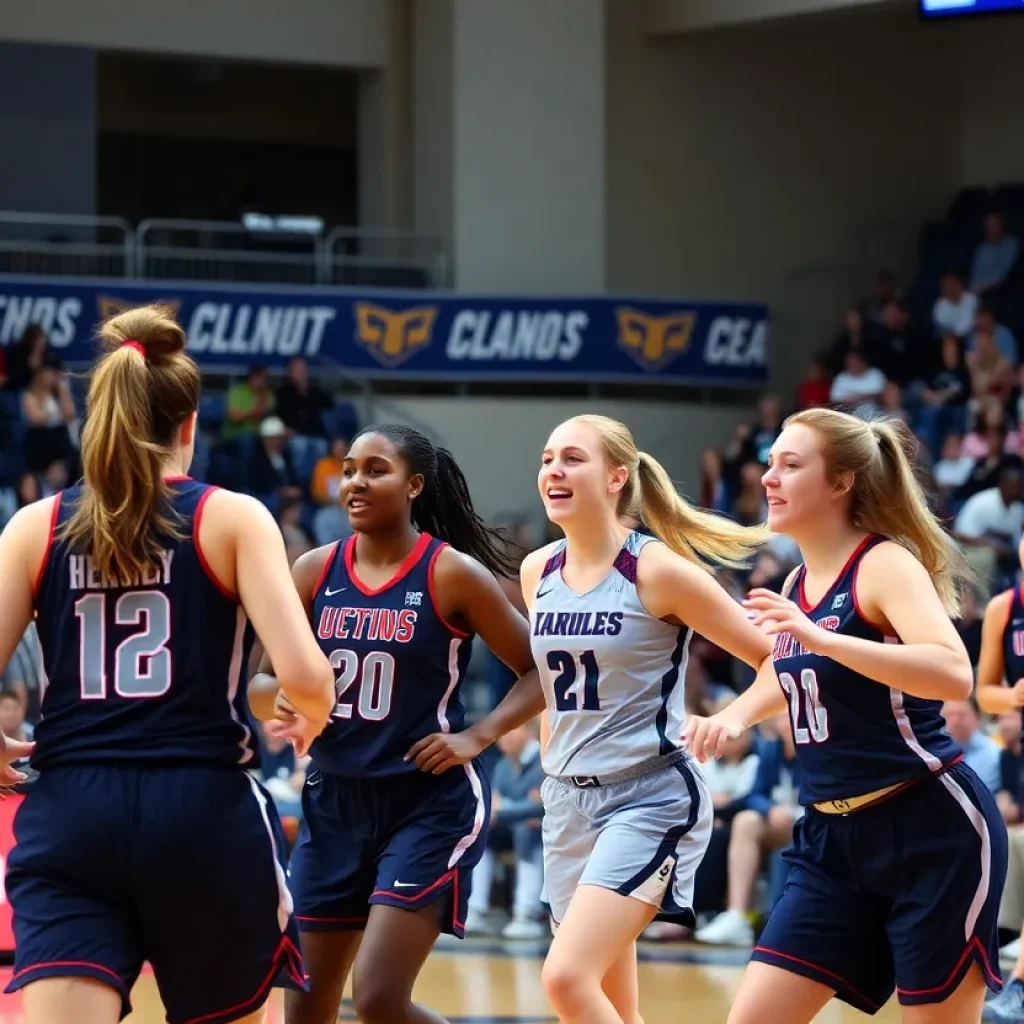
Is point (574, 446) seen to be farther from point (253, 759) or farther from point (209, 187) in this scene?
point (209, 187)

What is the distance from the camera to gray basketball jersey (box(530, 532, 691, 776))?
192 inches

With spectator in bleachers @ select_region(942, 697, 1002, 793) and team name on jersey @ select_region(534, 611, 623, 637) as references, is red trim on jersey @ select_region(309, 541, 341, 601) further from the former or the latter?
spectator in bleachers @ select_region(942, 697, 1002, 793)

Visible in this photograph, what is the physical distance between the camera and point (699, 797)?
16.1ft

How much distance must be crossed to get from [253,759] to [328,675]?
8.3 inches

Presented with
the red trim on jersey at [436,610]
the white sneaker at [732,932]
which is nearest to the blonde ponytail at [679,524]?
the red trim on jersey at [436,610]

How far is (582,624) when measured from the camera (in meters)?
4.90

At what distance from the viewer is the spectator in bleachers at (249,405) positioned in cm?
1462

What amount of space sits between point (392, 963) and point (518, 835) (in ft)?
18.3

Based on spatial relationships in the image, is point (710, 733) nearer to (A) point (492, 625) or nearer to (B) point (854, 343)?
(A) point (492, 625)

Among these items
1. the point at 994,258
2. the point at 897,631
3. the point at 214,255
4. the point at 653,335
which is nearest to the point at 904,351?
the point at 994,258

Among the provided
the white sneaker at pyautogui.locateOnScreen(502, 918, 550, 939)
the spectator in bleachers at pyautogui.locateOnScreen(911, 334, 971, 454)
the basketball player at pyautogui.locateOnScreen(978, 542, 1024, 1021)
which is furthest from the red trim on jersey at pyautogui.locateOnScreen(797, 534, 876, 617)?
the spectator in bleachers at pyautogui.locateOnScreen(911, 334, 971, 454)

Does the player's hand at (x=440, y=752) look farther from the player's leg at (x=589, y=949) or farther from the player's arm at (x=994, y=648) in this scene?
the player's arm at (x=994, y=648)

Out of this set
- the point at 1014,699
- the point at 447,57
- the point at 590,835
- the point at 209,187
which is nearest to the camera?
the point at 590,835

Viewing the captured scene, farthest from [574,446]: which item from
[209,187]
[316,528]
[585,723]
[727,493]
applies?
[209,187]
